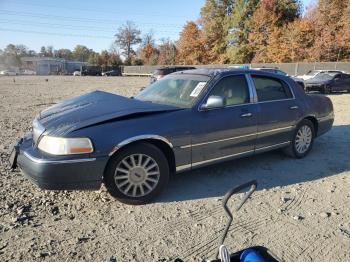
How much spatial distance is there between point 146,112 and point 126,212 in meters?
1.21

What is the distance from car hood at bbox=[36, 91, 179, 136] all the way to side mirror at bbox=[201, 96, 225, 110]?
0.43m

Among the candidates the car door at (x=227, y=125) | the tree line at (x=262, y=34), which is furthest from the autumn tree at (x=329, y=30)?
the car door at (x=227, y=125)

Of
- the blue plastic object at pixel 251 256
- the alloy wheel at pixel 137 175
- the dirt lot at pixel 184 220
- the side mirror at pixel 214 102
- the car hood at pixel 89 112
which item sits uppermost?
the side mirror at pixel 214 102

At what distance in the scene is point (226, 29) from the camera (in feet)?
193

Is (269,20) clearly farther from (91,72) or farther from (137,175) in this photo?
(137,175)

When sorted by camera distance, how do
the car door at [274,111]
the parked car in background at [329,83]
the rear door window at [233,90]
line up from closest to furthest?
the rear door window at [233,90] < the car door at [274,111] < the parked car in background at [329,83]

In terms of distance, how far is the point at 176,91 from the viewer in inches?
207

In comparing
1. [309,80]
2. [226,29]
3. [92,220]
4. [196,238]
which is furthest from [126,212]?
[226,29]

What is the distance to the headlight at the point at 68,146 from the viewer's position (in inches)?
154

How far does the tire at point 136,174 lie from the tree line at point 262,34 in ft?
130

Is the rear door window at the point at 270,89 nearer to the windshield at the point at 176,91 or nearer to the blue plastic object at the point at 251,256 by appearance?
the windshield at the point at 176,91

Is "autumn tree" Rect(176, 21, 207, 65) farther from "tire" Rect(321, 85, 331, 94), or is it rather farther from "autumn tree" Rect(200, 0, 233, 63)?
"tire" Rect(321, 85, 331, 94)

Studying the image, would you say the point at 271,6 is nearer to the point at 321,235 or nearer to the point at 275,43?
the point at 275,43

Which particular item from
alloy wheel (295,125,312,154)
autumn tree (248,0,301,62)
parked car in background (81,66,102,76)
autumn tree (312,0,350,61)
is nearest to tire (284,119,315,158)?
alloy wheel (295,125,312,154)
